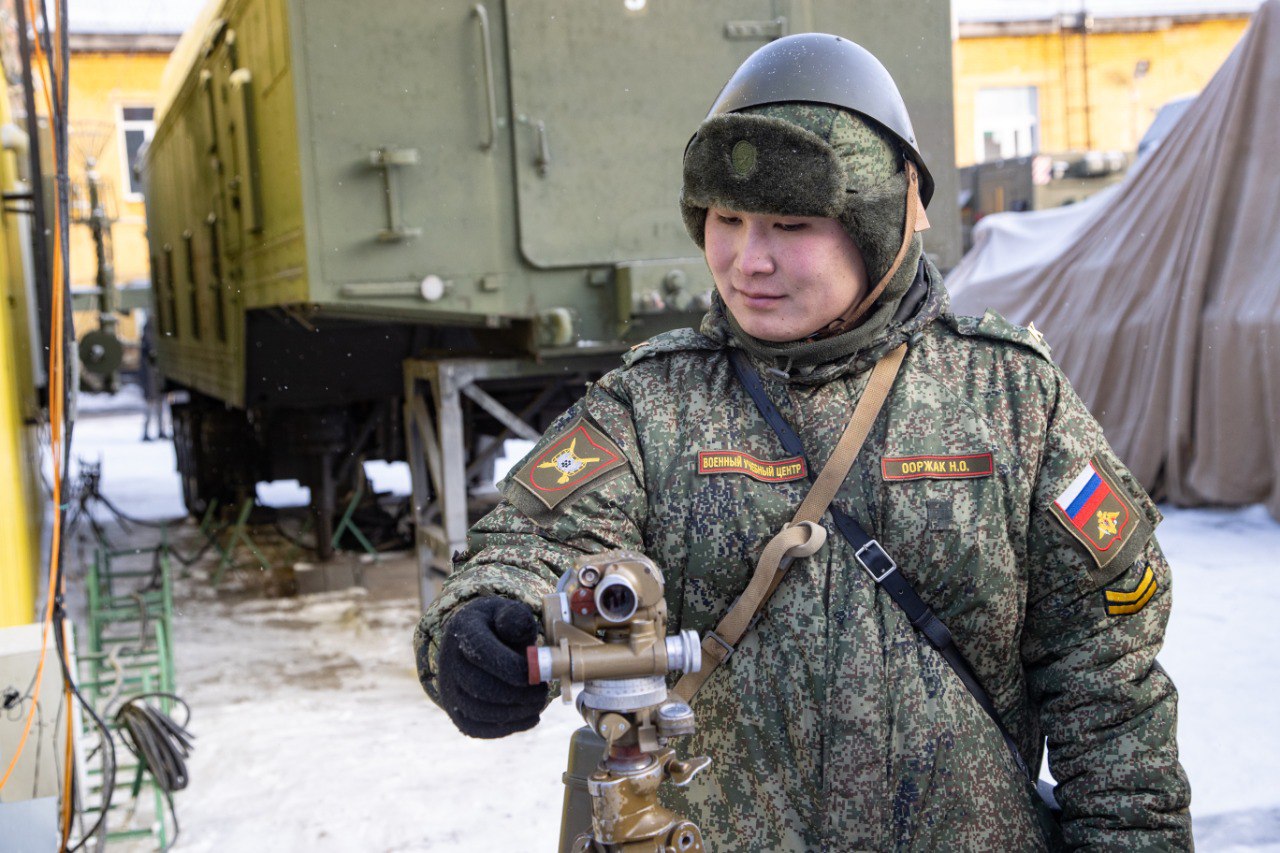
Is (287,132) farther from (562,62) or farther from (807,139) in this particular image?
(807,139)

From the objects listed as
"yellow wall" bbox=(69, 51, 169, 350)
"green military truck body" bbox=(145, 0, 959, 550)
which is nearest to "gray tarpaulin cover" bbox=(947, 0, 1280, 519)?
"green military truck body" bbox=(145, 0, 959, 550)

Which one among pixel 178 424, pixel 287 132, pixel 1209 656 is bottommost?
pixel 1209 656

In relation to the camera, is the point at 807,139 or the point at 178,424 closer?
the point at 807,139

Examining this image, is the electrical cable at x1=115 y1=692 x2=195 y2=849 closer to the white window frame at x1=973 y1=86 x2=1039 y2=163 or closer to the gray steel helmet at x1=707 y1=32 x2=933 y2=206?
the gray steel helmet at x1=707 y1=32 x2=933 y2=206

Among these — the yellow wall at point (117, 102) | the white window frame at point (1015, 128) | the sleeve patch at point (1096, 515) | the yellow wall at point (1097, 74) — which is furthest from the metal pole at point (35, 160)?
the white window frame at point (1015, 128)

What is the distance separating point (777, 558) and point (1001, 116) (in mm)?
26088

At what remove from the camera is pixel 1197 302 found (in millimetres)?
8047

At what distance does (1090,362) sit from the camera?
8.92 m

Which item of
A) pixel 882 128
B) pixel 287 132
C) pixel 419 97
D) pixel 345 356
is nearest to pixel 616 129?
pixel 419 97

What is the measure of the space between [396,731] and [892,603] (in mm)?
3658

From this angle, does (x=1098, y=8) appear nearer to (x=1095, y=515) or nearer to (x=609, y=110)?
(x=609, y=110)

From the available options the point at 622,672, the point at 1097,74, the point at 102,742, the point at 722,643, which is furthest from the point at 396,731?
the point at 1097,74

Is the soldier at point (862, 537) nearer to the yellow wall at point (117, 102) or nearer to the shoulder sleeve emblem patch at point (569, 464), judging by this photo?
the shoulder sleeve emblem patch at point (569, 464)

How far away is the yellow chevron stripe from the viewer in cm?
162
